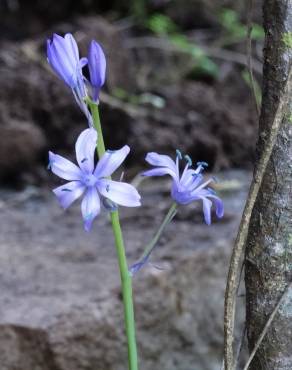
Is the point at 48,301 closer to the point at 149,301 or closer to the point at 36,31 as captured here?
the point at 149,301

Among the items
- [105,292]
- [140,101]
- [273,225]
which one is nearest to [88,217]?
[273,225]

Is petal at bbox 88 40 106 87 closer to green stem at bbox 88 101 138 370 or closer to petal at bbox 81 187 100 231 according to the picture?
green stem at bbox 88 101 138 370

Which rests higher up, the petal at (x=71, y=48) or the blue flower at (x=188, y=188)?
the petal at (x=71, y=48)

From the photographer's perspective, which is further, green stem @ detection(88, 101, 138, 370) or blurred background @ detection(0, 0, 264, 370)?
blurred background @ detection(0, 0, 264, 370)

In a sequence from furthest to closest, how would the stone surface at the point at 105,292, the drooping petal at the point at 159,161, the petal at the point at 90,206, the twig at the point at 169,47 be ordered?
1. the twig at the point at 169,47
2. the stone surface at the point at 105,292
3. the drooping petal at the point at 159,161
4. the petal at the point at 90,206

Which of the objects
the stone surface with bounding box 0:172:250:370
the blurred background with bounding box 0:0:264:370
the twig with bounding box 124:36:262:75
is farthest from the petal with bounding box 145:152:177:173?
the twig with bounding box 124:36:262:75

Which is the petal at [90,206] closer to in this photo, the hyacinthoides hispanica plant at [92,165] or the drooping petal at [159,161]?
the hyacinthoides hispanica plant at [92,165]

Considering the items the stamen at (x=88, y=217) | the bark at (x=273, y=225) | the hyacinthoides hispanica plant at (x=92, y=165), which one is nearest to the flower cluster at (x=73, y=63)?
the hyacinthoides hispanica plant at (x=92, y=165)
